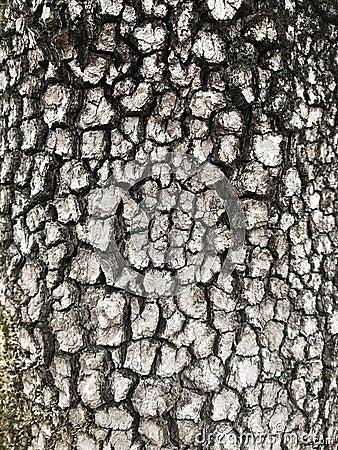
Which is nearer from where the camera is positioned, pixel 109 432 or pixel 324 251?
pixel 109 432

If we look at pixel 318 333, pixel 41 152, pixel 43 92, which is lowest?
pixel 318 333

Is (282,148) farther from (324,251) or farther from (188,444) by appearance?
(188,444)

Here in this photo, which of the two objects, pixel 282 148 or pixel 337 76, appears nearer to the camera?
pixel 282 148

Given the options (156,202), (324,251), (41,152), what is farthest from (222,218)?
(41,152)

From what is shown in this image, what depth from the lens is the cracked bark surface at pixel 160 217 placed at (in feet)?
5.27

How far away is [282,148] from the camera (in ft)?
5.55

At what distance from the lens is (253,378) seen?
168 centimetres

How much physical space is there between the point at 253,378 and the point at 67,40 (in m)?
0.87

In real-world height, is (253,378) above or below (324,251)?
below

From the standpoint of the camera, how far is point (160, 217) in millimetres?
1625

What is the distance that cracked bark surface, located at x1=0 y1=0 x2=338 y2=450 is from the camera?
63.3 inches

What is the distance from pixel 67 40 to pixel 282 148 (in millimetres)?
544

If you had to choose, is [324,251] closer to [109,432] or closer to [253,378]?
[253,378]

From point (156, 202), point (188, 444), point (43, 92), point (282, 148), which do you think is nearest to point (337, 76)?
point (282, 148)
